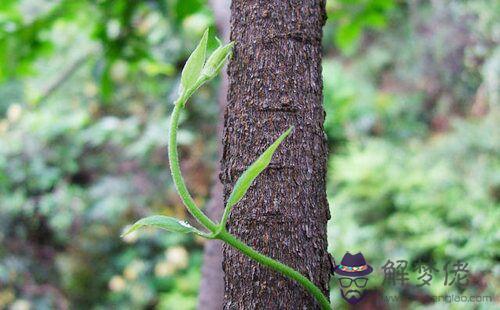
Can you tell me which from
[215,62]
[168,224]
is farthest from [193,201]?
[215,62]

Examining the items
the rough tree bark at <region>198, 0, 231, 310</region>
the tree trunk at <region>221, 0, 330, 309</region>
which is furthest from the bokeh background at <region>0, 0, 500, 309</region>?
the tree trunk at <region>221, 0, 330, 309</region>

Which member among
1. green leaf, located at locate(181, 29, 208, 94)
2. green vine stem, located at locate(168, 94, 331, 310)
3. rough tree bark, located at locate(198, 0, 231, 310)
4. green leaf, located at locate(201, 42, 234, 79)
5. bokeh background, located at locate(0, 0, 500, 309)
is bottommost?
green vine stem, located at locate(168, 94, 331, 310)

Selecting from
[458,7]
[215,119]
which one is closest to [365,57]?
[458,7]

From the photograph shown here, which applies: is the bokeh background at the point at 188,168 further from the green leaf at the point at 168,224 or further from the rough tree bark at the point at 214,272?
the green leaf at the point at 168,224

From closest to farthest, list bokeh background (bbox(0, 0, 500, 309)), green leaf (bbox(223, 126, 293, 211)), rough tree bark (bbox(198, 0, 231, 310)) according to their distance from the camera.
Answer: green leaf (bbox(223, 126, 293, 211)) < rough tree bark (bbox(198, 0, 231, 310)) < bokeh background (bbox(0, 0, 500, 309))

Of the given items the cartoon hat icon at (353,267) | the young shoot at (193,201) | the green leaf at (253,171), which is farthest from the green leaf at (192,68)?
the cartoon hat icon at (353,267)

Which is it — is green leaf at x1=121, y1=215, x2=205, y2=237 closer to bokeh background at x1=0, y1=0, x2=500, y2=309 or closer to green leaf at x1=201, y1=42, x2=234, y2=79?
green leaf at x1=201, y1=42, x2=234, y2=79
